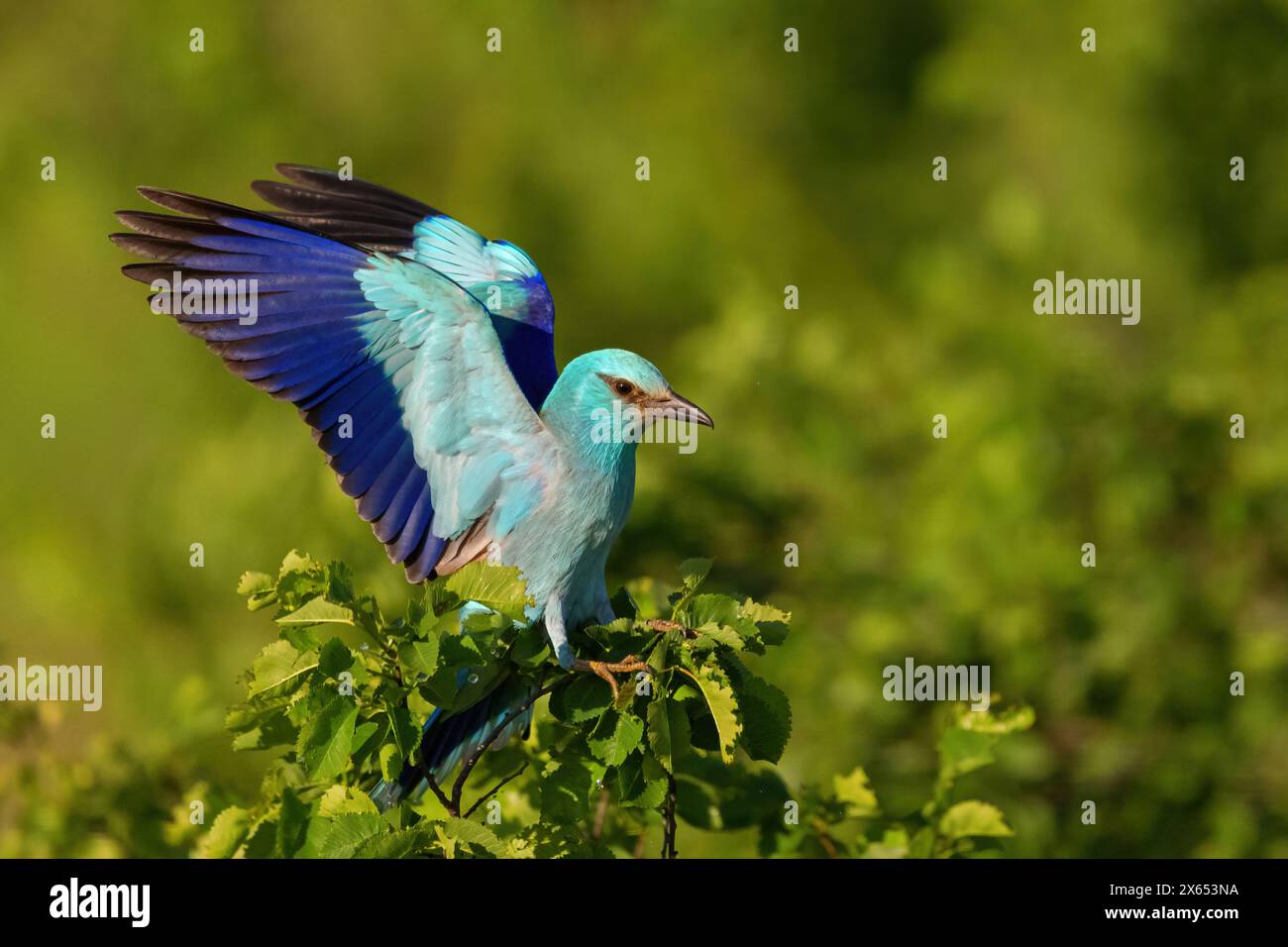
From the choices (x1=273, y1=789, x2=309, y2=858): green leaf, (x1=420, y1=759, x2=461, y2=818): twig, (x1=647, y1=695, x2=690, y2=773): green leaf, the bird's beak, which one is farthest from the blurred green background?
(x1=647, y1=695, x2=690, y2=773): green leaf

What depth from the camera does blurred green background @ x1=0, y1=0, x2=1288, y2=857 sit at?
19.0ft

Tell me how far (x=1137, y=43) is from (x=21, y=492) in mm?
7074

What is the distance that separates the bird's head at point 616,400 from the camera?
11.6ft

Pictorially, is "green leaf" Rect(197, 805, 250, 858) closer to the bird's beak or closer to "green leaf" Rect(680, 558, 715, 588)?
"green leaf" Rect(680, 558, 715, 588)

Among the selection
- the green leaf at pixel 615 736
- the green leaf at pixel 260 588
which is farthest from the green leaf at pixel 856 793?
the green leaf at pixel 260 588

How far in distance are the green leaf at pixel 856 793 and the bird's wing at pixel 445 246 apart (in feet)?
4.01

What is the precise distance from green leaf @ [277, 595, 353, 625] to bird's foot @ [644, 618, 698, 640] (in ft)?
1.92

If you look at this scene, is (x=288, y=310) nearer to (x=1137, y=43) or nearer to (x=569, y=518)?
(x=569, y=518)

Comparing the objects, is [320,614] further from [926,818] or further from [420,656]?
[926,818]

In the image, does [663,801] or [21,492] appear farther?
[21,492]

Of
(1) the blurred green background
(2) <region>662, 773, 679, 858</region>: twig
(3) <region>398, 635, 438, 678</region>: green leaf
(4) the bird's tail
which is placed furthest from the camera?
(1) the blurred green background

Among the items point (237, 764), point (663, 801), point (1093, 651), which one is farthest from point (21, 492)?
point (663, 801)

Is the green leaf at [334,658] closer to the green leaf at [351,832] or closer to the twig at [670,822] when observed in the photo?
the green leaf at [351,832]

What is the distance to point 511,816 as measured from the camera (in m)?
3.69
